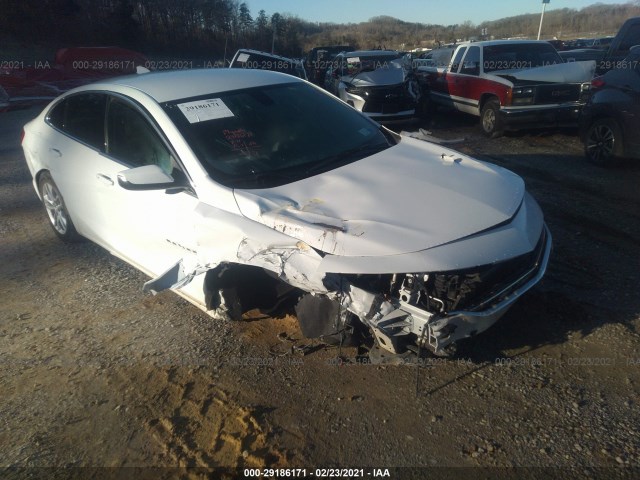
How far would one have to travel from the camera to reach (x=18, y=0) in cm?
3312

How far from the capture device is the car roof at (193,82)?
3.77 meters

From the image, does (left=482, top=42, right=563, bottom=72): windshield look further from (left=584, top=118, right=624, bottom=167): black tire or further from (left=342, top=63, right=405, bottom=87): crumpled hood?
(left=584, top=118, right=624, bottom=167): black tire

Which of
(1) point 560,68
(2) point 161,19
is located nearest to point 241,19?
(2) point 161,19

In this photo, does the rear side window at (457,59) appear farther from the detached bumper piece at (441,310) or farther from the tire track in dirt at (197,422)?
the tire track in dirt at (197,422)

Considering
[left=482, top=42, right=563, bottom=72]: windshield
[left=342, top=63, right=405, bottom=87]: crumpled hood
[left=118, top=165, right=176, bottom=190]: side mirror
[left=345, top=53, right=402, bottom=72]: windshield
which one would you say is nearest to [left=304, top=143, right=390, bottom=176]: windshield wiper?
[left=118, top=165, right=176, bottom=190]: side mirror

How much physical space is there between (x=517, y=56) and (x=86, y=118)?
327 inches

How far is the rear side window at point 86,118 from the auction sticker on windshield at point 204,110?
0.99 metres

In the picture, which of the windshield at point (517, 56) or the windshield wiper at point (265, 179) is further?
the windshield at point (517, 56)

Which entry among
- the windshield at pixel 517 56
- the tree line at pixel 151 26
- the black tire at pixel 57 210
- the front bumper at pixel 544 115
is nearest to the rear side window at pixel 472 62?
the windshield at pixel 517 56

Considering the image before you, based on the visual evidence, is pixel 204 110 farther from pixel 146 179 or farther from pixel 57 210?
pixel 57 210

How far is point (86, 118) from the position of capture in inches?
174

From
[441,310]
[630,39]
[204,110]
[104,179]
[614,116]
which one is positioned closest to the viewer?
[441,310]

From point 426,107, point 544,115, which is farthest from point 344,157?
point 426,107

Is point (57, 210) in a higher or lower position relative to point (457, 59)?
lower
